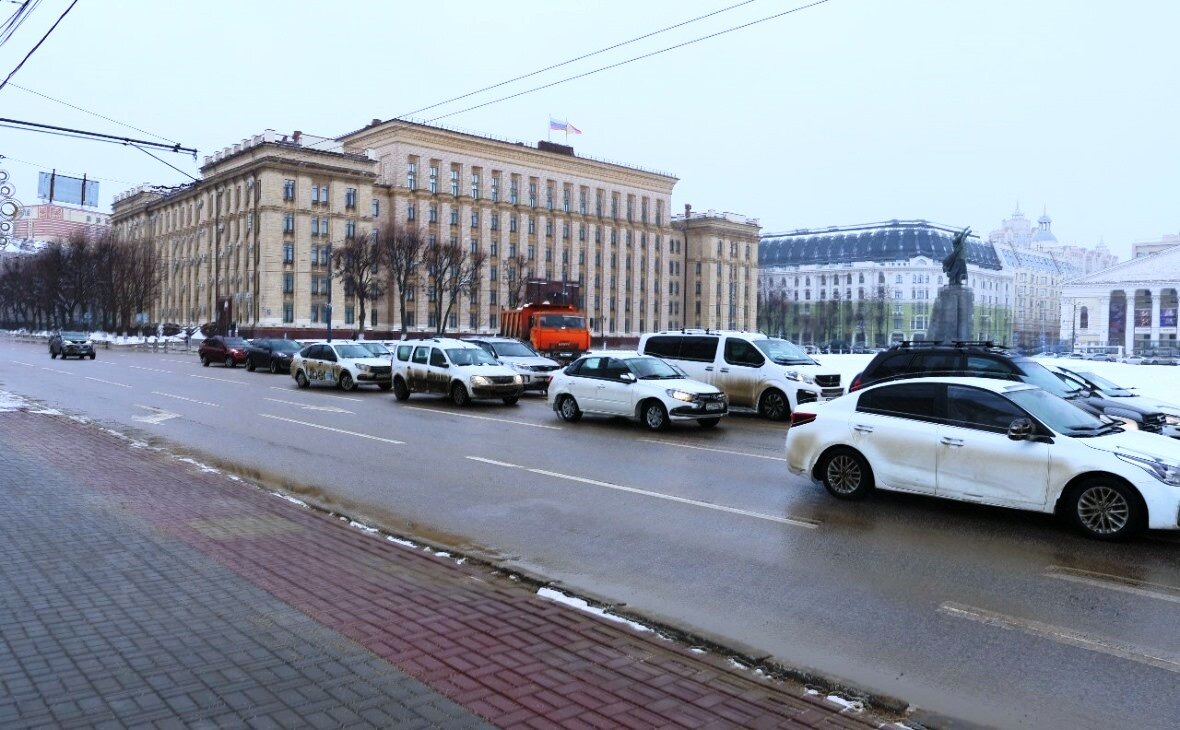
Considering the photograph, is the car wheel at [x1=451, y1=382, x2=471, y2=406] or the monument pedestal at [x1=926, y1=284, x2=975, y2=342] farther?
the monument pedestal at [x1=926, y1=284, x2=975, y2=342]

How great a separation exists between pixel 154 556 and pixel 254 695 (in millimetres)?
3169

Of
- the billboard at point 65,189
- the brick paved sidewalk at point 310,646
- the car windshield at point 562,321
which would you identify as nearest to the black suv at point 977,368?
the brick paved sidewalk at point 310,646

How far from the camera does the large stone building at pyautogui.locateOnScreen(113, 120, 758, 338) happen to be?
8538 cm

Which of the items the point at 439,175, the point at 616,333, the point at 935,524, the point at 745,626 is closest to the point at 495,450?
the point at 935,524

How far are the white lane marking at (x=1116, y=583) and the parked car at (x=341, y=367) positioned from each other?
21.5 m

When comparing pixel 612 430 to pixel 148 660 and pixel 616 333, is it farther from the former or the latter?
pixel 616 333

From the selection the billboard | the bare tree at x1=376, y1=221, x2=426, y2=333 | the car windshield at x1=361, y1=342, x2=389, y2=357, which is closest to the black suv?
the car windshield at x1=361, y1=342, x2=389, y2=357

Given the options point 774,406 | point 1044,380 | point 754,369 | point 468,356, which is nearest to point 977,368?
A: point 1044,380

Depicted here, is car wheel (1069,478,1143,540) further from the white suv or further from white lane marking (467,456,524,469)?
the white suv

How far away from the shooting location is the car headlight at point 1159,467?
8117mm

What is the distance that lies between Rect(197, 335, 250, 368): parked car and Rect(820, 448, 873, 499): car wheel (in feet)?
114

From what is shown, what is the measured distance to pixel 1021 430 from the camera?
29.2 feet

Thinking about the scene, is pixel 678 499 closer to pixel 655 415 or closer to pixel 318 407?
pixel 655 415

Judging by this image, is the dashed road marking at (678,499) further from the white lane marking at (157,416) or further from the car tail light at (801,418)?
the white lane marking at (157,416)
